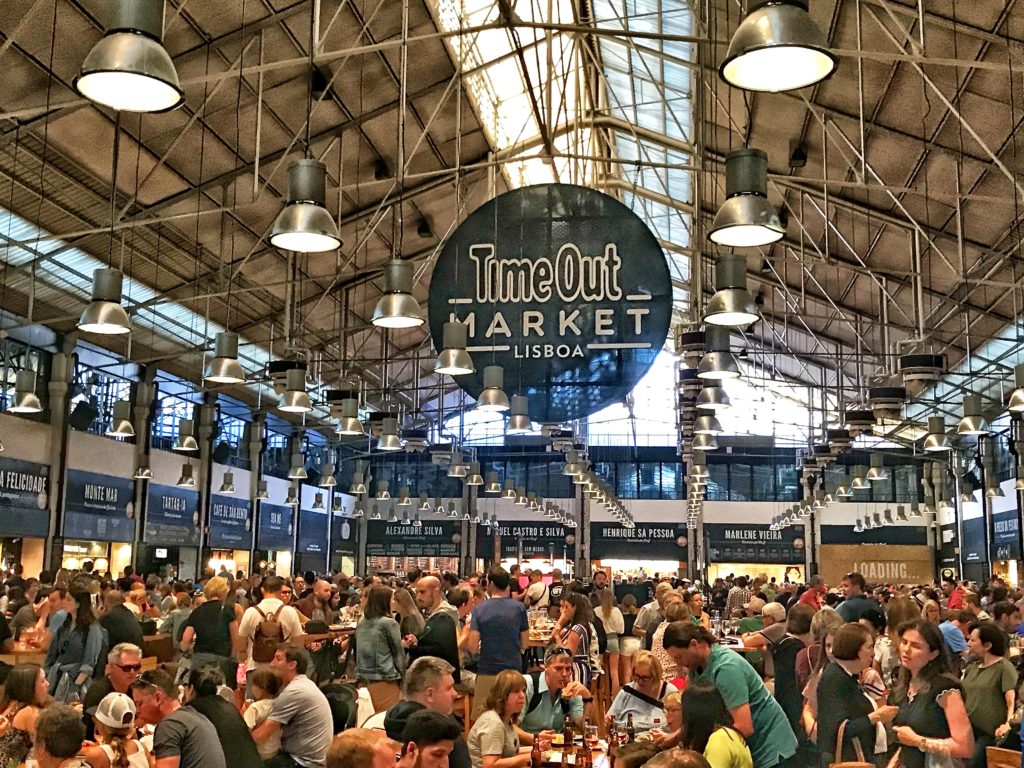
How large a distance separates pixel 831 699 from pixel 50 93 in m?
12.3

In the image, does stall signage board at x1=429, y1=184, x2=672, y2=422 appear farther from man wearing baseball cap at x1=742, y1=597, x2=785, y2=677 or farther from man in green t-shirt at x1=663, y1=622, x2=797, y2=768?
man wearing baseball cap at x1=742, y1=597, x2=785, y2=677

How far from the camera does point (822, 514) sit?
144ft

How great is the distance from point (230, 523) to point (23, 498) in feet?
32.0

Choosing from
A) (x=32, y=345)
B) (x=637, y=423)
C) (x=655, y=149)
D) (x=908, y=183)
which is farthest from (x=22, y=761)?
(x=637, y=423)

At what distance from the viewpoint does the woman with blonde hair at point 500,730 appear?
20.6 ft

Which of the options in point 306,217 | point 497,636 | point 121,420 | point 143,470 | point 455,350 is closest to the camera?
point 306,217

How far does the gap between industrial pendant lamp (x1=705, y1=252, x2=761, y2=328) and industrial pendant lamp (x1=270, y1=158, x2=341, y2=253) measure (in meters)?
2.84

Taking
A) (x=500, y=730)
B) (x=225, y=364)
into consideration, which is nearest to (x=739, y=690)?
(x=500, y=730)

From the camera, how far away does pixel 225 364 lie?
11.4 metres

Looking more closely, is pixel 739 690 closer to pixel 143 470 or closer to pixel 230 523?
pixel 143 470

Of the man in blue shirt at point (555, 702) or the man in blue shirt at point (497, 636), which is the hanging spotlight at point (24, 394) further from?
the man in blue shirt at point (555, 702)

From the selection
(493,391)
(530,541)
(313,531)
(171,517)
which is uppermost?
(493,391)

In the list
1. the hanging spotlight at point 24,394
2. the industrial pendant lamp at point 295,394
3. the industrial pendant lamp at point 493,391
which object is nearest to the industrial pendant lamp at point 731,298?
the industrial pendant lamp at point 493,391

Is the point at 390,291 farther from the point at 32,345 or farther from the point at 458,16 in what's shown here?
the point at 32,345
